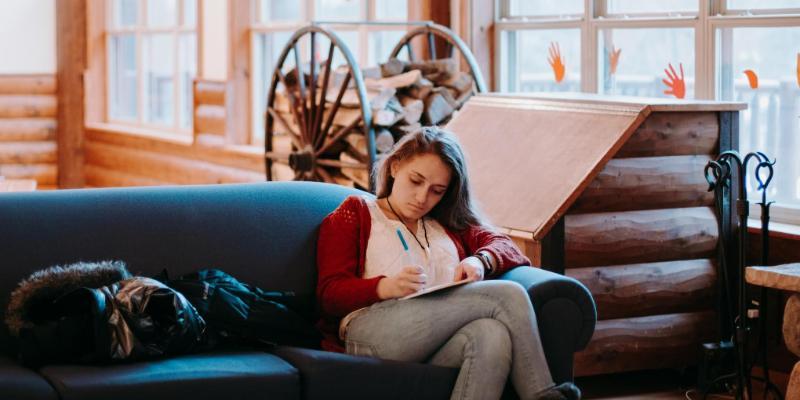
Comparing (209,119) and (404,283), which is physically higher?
(209,119)

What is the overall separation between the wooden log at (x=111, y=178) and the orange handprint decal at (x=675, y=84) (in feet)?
17.8

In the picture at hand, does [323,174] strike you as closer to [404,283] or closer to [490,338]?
[404,283]

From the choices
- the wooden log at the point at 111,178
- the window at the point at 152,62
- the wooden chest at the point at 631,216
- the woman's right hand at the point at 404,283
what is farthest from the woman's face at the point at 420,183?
the wooden log at the point at 111,178

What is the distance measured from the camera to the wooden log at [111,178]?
33.3 ft

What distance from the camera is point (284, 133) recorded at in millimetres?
6836

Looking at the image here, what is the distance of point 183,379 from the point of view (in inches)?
119

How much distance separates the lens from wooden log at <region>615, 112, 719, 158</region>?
4391mm

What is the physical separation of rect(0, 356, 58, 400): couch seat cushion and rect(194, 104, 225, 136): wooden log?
578 centimetres

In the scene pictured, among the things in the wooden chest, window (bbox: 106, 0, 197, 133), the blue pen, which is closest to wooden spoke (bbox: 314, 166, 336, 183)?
the wooden chest

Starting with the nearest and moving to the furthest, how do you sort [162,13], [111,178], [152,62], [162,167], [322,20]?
[322,20] < [162,167] < [162,13] < [152,62] < [111,178]

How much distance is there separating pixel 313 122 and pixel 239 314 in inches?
117

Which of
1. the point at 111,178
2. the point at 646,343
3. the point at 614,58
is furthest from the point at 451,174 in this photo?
the point at 111,178

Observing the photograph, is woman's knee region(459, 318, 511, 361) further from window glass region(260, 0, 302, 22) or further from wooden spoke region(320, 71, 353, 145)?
window glass region(260, 0, 302, 22)

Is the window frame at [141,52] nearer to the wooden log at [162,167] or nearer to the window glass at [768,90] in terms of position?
the wooden log at [162,167]
